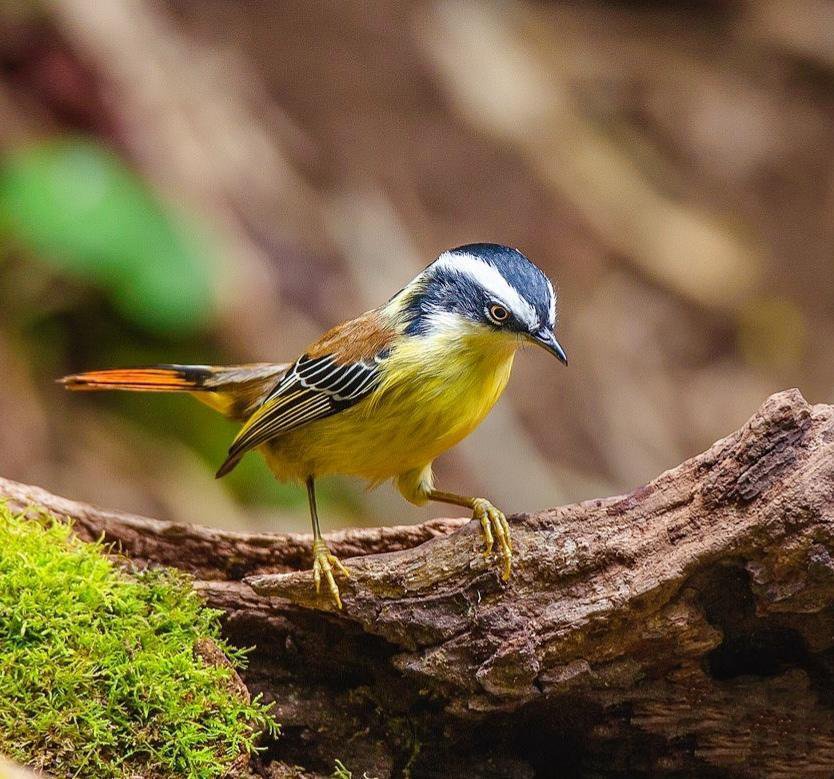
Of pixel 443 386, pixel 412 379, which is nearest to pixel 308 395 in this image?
pixel 412 379

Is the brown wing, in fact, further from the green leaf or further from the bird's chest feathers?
the green leaf

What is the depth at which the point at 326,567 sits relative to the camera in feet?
12.6

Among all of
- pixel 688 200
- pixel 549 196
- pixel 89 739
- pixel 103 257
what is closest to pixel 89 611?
pixel 89 739

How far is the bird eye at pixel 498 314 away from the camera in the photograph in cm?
417

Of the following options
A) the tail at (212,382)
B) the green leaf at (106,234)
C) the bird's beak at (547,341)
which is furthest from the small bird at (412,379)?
the green leaf at (106,234)

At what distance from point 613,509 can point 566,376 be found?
618 centimetres

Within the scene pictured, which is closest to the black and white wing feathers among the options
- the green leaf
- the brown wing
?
the brown wing

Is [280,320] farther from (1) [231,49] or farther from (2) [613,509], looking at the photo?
(2) [613,509]

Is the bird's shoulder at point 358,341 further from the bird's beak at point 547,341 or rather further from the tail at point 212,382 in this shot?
the bird's beak at point 547,341

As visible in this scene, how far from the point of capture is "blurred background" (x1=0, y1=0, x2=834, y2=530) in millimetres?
7902

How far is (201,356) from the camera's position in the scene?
8258mm

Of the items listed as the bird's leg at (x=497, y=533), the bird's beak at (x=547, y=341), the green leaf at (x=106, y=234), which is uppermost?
the green leaf at (x=106, y=234)

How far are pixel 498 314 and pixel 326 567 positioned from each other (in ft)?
3.69

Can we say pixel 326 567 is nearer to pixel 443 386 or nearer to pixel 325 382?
pixel 443 386
